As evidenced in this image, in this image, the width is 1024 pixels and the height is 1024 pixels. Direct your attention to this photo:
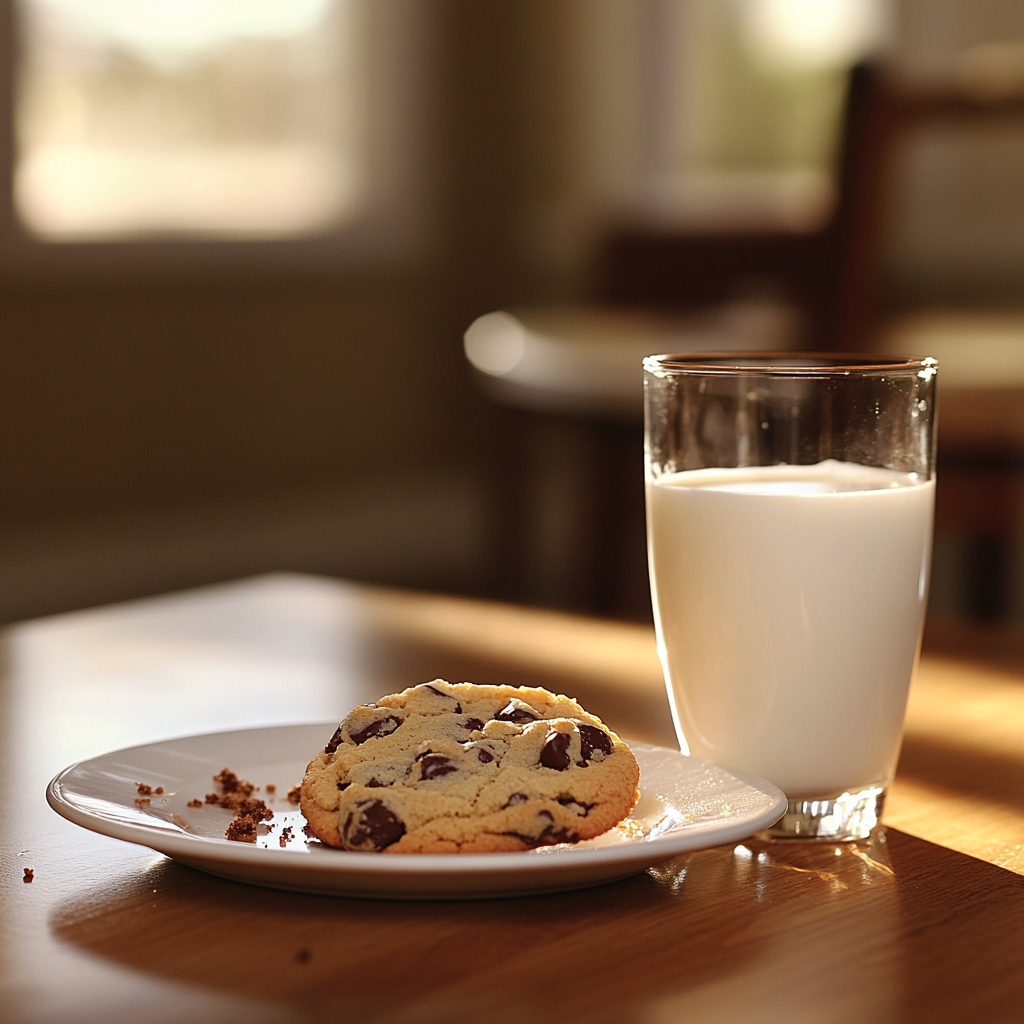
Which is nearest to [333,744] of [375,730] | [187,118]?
[375,730]

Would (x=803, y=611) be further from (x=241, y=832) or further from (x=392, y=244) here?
(x=392, y=244)

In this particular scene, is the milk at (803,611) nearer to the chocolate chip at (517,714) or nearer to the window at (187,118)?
the chocolate chip at (517,714)

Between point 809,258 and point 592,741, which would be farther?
point 809,258

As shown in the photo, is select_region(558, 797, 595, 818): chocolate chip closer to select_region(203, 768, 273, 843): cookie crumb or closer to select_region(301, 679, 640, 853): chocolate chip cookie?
select_region(301, 679, 640, 853): chocolate chip cookie

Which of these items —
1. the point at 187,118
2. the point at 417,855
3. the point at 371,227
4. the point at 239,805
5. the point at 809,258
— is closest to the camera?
the point at 417,855

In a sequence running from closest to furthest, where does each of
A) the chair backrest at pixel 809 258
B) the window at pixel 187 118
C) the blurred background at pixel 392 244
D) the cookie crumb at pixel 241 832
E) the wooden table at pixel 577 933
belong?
1. the wooden table at pixel 577 933
2. the cookie crumb at pixel 241 832
3. the chair backrest at pixel 809 258
4. the blurred background at pixel 392 244
5. the window at pixel 187 118

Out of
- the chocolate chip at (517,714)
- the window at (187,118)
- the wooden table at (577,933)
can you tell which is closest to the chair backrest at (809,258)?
the wooden table at (577,933)

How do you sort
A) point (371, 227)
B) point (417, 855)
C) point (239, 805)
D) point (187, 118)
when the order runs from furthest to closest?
point (371, 227) → point (187, 118) → point (239, 805) → point (417, 855)

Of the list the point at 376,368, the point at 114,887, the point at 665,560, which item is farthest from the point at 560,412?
the point at 376,368
